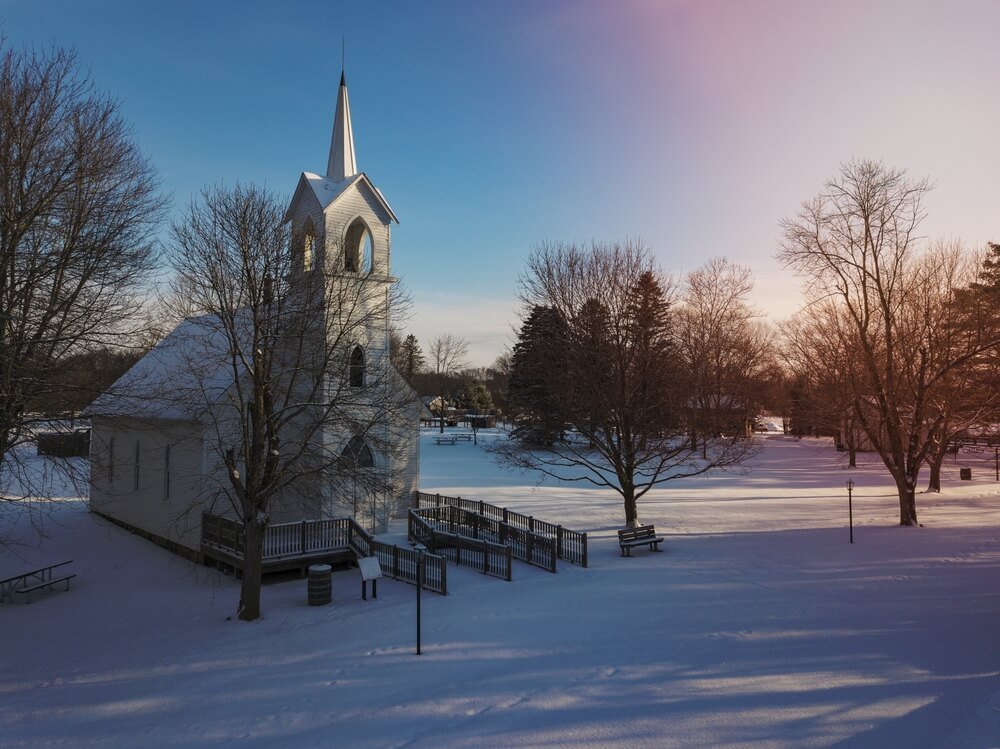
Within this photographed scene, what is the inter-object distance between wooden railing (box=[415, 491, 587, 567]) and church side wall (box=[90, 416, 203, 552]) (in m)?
7.56

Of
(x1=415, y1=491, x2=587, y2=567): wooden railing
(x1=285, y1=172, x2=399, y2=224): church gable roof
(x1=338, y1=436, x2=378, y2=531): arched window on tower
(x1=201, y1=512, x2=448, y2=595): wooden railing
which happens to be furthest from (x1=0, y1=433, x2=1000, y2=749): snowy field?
(x1=285, y1=172, x2=399, y2=224): church gable roof

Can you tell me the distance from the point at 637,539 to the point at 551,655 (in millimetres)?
8646

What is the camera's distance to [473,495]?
2845 centimetres

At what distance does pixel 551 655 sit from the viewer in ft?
33.1

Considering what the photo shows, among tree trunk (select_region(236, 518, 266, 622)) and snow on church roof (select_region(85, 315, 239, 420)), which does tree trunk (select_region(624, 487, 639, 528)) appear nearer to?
tree trunk (select_region(236, 518, 266, 622))

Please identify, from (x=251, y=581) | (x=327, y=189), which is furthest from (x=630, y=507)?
(x=327, y=189)

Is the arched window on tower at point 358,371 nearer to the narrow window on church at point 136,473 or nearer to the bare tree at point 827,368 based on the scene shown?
the narrow window on church at point 136,473

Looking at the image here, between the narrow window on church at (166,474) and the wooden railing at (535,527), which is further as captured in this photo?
the narrow window on church at (166,474)

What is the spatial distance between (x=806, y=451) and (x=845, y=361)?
3389 cm

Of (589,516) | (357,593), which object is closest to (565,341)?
(589,516)

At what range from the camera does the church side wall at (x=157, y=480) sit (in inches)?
739

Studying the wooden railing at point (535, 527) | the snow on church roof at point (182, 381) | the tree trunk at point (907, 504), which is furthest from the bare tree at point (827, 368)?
the snow on church roof at point (182, 381)

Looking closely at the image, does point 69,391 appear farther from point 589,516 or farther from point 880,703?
point 589,516

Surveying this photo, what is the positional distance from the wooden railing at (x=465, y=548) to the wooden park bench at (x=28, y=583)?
365 inches
